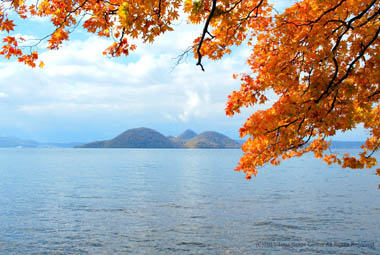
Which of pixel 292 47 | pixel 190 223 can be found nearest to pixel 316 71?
pixel 292 47

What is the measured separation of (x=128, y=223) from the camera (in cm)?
3091

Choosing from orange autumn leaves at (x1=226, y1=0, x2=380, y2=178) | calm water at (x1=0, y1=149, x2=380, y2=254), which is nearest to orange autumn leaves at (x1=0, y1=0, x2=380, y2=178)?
orange autumn leaves at (x1=226, y1=0, x2=380, y2=178)

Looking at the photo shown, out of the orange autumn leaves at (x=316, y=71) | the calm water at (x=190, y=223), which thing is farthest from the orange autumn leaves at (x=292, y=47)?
the calm water at (x=190, y=223)

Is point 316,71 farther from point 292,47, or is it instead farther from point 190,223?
point 190,223

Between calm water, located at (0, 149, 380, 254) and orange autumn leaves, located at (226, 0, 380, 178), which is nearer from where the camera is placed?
orange autumn leaves, located at (226, 0, 380, 178)

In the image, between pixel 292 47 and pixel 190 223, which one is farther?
pixel 190 223

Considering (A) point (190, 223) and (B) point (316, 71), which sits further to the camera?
(A) point (190, 223)

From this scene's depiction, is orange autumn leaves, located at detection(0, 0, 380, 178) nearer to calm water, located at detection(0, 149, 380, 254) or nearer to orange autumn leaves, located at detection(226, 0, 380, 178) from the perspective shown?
orange autumn leaves, located at detection(226, 0, 380, 178)

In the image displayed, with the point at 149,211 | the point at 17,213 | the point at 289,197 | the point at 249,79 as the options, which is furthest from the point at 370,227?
the point at 17,213

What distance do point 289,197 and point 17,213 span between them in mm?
36493

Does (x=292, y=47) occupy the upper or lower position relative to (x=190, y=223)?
upper

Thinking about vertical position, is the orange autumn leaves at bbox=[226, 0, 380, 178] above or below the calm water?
above

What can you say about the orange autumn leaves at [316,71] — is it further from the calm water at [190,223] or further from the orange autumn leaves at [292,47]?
the calm water at [190,223]

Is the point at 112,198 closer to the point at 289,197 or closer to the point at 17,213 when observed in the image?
the point at 17,213
